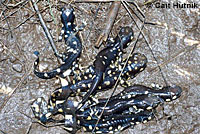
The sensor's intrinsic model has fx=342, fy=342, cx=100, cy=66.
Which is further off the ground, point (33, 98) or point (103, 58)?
point (103, 58)

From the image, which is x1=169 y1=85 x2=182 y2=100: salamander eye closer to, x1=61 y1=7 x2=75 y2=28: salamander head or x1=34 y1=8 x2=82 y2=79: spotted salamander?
x1=34 y1=8 x2=82 y2=79: spotted salamander

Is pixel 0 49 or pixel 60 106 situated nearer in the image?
pixel 60 106

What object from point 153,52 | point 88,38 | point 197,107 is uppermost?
point 88,38

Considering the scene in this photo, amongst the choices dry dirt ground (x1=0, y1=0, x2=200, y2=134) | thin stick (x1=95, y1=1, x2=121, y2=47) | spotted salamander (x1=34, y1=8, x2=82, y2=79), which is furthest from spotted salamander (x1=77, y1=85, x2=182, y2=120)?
thin stick (x1=95, y1=1, x2=121, y2=47)

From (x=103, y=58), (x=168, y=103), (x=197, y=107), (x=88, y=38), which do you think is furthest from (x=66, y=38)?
(x=197, y=107)

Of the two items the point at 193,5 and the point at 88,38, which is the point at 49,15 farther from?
the point at 193,5

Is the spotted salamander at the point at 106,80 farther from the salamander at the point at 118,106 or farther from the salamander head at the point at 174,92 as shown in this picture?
the salamander head at the point at 174,92

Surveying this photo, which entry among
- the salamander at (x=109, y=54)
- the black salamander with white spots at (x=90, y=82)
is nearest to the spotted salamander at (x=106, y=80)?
the black salamander with white spots at (x=90, y=82)
